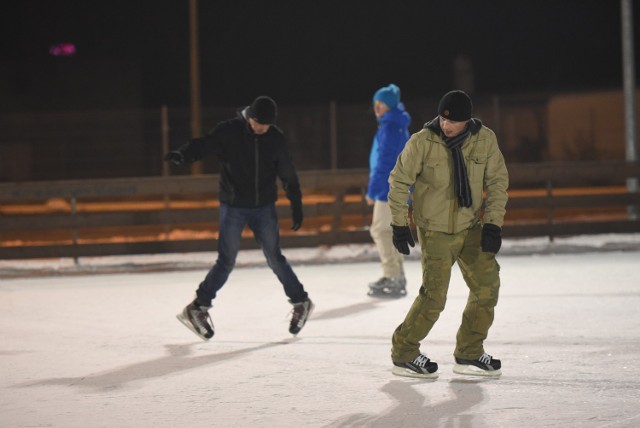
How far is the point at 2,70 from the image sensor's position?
4344 cm

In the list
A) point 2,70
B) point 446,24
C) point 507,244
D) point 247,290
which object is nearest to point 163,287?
point 247,290

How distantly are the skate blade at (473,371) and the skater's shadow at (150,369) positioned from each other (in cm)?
170

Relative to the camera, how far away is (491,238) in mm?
6738

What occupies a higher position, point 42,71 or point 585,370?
point 42,71

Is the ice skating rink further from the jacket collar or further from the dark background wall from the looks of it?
the dark background wall

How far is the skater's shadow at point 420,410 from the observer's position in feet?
19.3

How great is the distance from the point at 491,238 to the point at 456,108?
80cm

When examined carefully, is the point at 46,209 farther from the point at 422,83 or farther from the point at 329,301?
the point at 422,83

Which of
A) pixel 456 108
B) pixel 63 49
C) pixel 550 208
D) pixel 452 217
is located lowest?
pixel 550 208

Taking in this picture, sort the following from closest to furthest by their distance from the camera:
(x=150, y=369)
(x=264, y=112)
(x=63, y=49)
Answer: (x=150, y=369), (x=264, y=112), (x=63, y=49)

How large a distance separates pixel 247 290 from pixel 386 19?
4085 cm

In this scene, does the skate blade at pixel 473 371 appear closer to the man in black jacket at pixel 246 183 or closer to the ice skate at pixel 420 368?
the ice skate at pixel 420 368

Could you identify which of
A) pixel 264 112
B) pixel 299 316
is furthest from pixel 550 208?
pixel 264 112

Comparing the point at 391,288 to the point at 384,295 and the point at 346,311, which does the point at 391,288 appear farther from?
the point at 346,311
